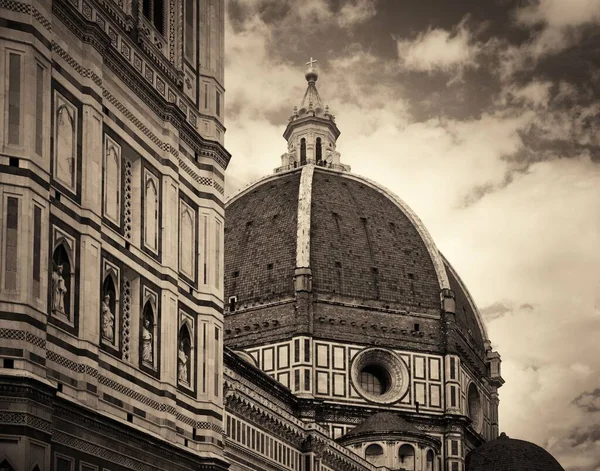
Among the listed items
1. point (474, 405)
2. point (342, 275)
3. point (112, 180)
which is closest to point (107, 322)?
point (112, 180)

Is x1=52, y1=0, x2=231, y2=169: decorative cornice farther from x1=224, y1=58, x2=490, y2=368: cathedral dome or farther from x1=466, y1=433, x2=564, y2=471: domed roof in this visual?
x1=466, y1=433, x2=564, y2=471: domed roof

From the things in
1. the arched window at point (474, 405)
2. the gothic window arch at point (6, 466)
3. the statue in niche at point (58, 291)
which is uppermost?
the arched window at point (474, 405)

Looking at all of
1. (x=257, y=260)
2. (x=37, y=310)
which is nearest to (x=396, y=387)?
(x=257, y=260)

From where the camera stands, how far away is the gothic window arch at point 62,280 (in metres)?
20.5

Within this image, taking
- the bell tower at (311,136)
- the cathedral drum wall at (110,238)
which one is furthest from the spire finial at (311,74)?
the cathedral drum wall at (110,238)

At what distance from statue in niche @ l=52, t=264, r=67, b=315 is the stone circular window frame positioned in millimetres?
71259

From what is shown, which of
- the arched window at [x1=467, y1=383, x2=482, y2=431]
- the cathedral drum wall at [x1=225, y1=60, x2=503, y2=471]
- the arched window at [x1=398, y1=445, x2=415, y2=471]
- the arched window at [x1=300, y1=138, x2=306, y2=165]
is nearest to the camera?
the arched window at [x1=398, y1=445, x2=415, y2=471]

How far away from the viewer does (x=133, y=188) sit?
23.8 m

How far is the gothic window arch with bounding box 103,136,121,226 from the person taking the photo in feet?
74.2

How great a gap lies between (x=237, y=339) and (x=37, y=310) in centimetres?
7336

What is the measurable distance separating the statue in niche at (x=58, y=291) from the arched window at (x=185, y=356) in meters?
4.30

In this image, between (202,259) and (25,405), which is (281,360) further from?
(25,405)

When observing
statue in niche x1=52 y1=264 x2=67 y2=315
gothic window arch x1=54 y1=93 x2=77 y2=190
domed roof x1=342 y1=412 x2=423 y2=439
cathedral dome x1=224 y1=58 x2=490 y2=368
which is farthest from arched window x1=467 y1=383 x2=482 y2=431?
statue in niche x1=52 y1=264 x2=67 y2=315

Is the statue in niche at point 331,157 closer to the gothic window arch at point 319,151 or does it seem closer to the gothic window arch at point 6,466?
the gothic window arch at point 319,151
